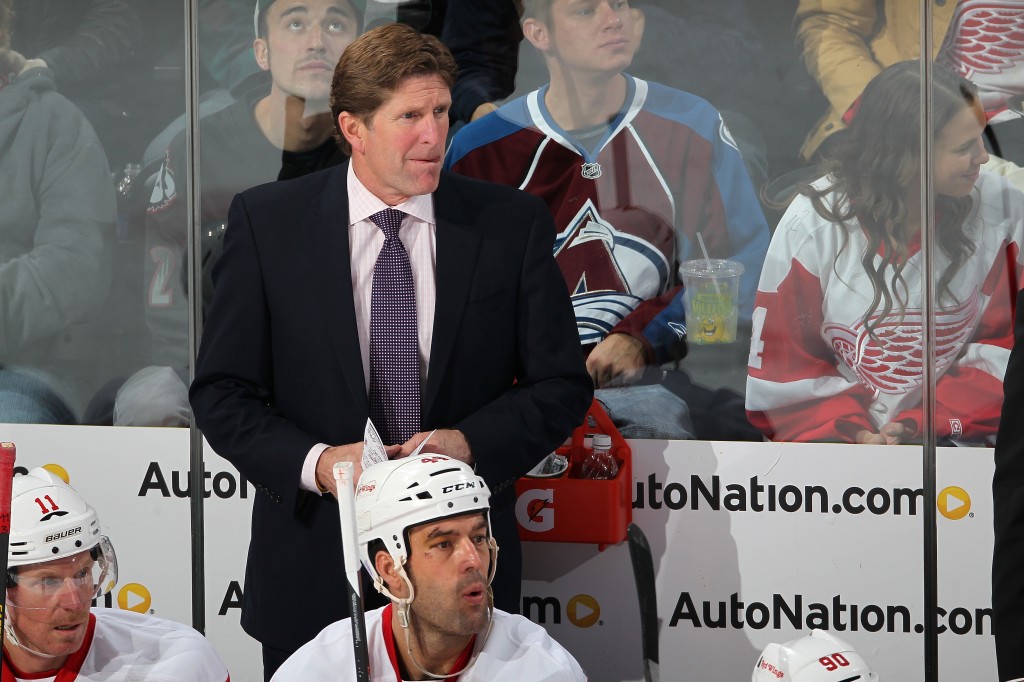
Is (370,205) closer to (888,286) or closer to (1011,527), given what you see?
(888,286)

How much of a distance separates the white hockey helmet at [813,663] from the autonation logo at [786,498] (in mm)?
1453

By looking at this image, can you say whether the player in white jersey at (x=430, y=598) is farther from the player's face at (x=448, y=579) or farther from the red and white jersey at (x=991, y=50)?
the red and white jersey at (x=991, y=50)

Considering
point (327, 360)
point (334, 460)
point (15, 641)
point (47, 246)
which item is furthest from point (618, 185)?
point (15, 641)

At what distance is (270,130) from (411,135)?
112 centimetres

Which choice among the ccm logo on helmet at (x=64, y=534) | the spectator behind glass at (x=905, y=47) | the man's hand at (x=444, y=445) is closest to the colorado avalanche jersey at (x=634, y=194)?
the spectator behind glass at (x=905, y=47)

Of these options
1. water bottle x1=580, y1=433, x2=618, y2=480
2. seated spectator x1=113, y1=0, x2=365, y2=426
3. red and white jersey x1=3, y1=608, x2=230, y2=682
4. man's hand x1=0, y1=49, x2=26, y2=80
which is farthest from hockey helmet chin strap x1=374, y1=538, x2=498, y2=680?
man's hand x1=0, y1=49, x2=26, y2=80

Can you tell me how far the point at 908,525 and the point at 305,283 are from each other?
1.93 metres

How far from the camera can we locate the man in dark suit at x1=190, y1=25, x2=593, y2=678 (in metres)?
3.15

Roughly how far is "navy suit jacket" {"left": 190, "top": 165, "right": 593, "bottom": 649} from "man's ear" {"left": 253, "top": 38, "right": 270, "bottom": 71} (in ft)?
3.28

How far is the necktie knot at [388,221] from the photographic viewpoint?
3246 mm

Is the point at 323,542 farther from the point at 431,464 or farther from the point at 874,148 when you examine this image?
the point at 874,148

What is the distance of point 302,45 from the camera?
163 inches

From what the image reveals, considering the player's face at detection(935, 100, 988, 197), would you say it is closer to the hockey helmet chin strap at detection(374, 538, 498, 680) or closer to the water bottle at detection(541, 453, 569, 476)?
the water bottle at detection(541, 453, 569, 476)

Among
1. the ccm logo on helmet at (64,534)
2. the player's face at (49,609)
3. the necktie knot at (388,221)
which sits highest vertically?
the necktie knot at (388,221)
